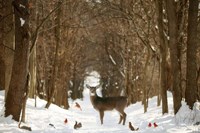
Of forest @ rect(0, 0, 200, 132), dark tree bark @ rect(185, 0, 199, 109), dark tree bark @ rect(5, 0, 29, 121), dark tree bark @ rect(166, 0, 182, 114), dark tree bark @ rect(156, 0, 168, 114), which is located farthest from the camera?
dark tree bark @ rect(156, 0, 168, 114)

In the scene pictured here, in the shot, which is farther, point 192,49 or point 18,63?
point 192,49

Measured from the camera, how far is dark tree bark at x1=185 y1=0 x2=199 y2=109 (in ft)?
43.9

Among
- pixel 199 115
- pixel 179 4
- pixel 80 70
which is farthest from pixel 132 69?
pixel 199 115

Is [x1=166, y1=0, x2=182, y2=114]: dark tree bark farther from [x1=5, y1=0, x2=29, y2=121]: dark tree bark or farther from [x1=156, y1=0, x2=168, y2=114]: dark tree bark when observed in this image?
[x1=5, y1=0, x2=29, y2=121]: dark tree bark

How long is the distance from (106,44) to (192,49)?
27432 mm

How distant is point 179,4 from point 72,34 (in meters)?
12.1

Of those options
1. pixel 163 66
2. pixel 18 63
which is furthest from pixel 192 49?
pixel 18 63

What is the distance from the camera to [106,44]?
133 ft

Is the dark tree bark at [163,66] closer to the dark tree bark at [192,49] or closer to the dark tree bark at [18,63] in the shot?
the dark tree bark at [192,49]

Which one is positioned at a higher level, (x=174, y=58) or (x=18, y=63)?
(x=174, y=58)

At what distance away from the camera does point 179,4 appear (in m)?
17.3

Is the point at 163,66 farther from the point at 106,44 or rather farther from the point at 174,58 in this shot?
the point at 106,44

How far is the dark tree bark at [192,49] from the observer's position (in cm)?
1337

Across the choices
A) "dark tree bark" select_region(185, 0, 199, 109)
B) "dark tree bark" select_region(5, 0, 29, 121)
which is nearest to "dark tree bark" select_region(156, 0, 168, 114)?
"dark tree bark" select_region(185, 0, 199, 109)
